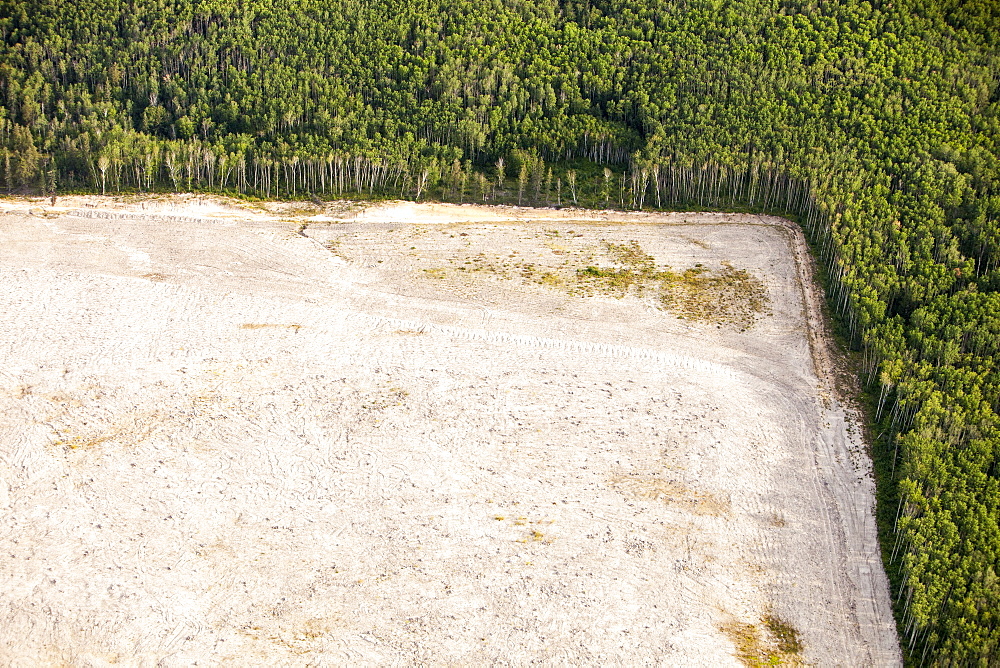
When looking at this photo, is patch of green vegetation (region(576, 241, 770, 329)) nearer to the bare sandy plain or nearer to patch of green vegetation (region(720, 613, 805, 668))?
the bare sandy plain

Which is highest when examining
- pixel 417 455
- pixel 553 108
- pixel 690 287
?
pixel 553 108

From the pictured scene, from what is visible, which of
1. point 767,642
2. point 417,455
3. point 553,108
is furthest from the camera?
point 553,108

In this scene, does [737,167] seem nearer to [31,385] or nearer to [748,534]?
[748,534]

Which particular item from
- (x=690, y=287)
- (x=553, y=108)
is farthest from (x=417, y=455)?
(x=553, y=108)

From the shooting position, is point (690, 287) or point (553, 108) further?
point (553, 108)

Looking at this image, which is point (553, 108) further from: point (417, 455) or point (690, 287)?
point (417, 455)

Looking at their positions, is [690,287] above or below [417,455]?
above

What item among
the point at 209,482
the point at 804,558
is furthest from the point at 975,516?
the point at 209,482

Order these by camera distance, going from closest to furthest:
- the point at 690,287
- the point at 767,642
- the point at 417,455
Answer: the point at 767,642 < the point at 417,455 < the point at 690,287

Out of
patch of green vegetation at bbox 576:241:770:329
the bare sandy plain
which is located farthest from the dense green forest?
the bare sandy plain
